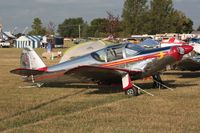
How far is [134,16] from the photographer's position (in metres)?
92.4

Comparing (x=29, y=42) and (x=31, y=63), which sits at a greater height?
(x=29, y=42)

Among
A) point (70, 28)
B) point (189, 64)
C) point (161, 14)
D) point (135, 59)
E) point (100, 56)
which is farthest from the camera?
point (70, 28)

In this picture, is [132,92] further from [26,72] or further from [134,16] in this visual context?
[134,16]

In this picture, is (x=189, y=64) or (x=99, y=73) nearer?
(x=99, y=73)

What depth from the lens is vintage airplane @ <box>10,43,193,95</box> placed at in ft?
35.8

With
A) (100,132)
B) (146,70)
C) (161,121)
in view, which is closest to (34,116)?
(100,132)

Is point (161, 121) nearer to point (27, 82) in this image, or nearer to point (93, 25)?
point (27, 82)

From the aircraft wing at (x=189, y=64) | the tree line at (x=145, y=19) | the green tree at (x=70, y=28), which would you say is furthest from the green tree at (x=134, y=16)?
the aircraft wing at (x=189, y=64)

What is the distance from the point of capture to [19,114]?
8070 mm

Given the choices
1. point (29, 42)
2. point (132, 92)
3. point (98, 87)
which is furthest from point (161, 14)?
point (132, 92)

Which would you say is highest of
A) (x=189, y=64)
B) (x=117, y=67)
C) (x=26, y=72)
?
(x=117, y=67)

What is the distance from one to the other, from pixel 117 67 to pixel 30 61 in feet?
10.4

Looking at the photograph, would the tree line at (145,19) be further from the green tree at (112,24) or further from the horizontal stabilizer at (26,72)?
the horizontal stabilizer at (26,72)

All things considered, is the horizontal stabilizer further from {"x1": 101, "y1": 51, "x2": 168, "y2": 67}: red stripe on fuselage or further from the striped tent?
the striped tent
